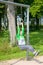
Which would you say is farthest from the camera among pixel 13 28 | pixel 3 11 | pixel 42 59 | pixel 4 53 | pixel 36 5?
pixel 3 11

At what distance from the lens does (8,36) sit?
637 inches

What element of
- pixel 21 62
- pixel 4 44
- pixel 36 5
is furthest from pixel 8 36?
pixel 21 62

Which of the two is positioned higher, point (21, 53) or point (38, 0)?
point (38, 0)

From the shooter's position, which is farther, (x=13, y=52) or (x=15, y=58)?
(x=13, y=52)

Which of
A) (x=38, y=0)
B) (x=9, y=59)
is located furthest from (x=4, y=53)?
(x=38, y=0)

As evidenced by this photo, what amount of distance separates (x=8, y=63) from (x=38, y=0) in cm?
839

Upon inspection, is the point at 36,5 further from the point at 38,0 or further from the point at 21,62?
the point at 21,62

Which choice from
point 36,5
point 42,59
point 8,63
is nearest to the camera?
point 8,63

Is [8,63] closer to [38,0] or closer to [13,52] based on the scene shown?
[13,52]

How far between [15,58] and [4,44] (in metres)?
1.69

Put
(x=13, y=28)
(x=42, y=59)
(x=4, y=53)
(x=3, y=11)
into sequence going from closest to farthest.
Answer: (x=42, y=59), (x=4, y=53), (x=13, y=28), (x=3, y=11)

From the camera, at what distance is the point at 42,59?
37.0 ft

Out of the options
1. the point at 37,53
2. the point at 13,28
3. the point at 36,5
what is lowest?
the point at 37,53

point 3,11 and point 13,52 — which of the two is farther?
point 3,11
